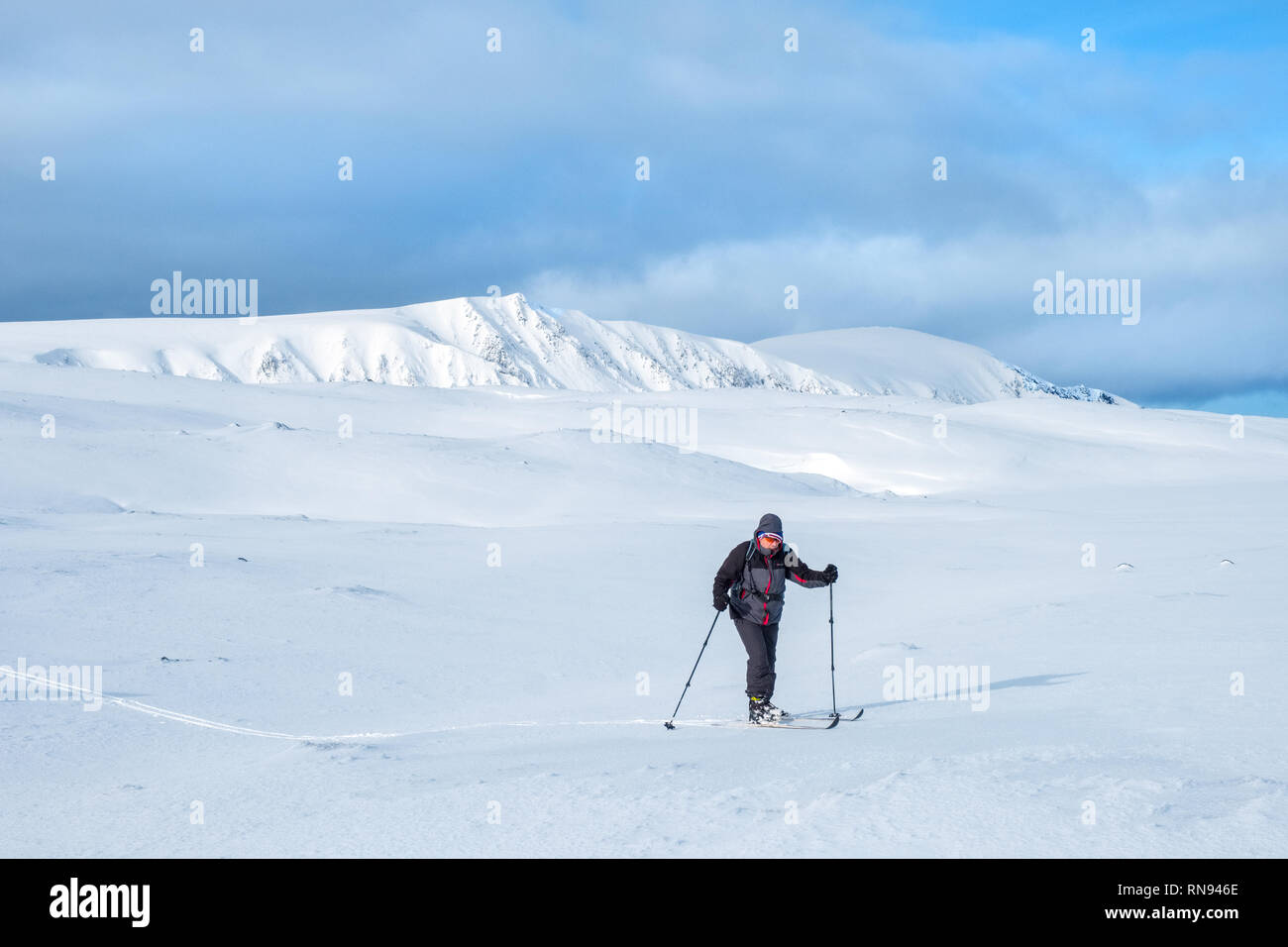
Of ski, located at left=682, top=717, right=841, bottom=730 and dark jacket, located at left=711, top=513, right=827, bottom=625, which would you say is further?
dark jacket, located at left=711, top=513, right=827, bottom=625

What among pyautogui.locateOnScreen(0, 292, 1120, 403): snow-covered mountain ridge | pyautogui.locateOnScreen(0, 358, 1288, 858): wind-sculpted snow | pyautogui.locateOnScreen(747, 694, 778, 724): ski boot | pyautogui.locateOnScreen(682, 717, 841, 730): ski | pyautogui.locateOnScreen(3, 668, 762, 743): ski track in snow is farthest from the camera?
pyautogui.locateOnScreen(0, 292, 1120, 403): snow-covered mountain ridge

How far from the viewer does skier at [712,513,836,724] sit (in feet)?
27.5

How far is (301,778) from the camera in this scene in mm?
6672

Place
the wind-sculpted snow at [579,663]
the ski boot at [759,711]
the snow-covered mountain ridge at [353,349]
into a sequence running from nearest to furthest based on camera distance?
the wind-sculpted snow at [579,663], the ski boot at [759,711], the snow-covered mountain ridge at [353,349]

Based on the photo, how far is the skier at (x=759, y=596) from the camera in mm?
8391

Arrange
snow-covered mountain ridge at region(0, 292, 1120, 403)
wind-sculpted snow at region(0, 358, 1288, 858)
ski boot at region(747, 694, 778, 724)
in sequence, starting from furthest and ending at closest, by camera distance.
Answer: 1. snow-covered mountain ridge at region(0, 292, 1120, 403)
2. ski boot at region(747, 694, 778, 724)
3. wind-sculpted snow at region(0, 358, 1288, 858)

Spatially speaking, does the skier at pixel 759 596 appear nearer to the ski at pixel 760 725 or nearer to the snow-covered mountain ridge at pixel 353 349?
the ski at pixel 760 725

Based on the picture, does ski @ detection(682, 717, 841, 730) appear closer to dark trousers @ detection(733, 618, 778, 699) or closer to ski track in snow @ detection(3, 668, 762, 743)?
ski track in snow @ detection(3, 668, 762, 743)

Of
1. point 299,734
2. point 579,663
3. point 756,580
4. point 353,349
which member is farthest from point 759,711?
point 353,349

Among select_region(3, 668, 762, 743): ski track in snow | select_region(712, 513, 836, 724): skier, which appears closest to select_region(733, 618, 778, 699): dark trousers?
select_region(712, 513, 836, 724): skier

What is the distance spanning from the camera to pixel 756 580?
8.41m

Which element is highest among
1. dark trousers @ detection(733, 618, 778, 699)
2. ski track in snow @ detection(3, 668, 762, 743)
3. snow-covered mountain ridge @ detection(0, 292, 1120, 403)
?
snow-covered mountain ridge @ detection(0, 292, 1120, 403)

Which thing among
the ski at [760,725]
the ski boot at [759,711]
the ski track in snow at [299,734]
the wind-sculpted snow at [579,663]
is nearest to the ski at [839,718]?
the ski at [760,725]
